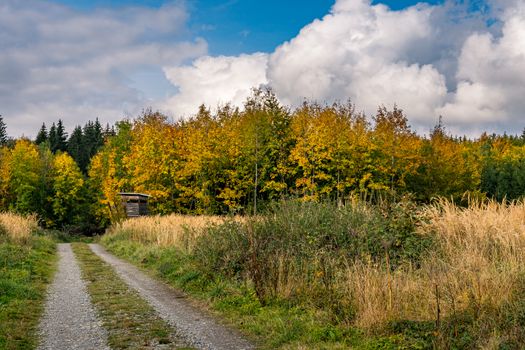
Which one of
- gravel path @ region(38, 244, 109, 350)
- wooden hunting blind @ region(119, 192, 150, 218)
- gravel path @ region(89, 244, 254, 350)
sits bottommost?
gravel path @ region(89, 244, 254, 350)

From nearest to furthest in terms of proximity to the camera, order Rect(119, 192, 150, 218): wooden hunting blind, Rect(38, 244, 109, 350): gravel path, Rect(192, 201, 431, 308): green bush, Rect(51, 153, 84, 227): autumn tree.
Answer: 1. Rect(38, 244, 109, 350): gravel path
2. Rect(192, 201, 431, 308): green bush
3. Rect(119, 192, 150, 218): wooden hunting blind
4. Rect(51, 153, 84, 227): autumn tree

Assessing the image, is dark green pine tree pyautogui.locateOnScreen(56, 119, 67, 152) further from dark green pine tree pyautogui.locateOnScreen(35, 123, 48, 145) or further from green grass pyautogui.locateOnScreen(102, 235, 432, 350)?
green grass pyautogui.locateOnScreen(102, 235, 432, 350)

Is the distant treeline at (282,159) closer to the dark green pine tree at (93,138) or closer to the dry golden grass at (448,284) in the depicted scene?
the dry golden grass at (448,284)

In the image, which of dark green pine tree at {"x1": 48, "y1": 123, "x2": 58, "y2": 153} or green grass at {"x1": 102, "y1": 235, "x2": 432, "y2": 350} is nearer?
green grass at {"x1": 102, "y1": 235, "x2": 432, "y2": 350}

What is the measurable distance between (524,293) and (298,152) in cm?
2919

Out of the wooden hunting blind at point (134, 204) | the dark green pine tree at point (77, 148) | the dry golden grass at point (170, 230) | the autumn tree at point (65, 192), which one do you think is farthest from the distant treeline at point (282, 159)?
the dark green pine tree at point (77, 148)

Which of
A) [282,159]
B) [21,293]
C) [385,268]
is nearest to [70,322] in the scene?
[21,293]

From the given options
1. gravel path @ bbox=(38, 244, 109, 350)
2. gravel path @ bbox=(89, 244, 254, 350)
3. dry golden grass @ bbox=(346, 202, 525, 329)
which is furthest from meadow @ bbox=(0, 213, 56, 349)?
dry golden grass @ bbox=(346, 202, 525, 329)

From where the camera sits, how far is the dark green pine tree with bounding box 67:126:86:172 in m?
87.8

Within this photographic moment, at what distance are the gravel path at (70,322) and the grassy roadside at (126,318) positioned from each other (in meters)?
0.20

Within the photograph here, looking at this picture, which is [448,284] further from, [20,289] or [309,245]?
[20,289]

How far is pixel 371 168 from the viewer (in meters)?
36.2

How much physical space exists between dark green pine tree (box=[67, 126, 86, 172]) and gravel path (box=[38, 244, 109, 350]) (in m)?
80.3

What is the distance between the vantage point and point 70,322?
8328 millimetres
